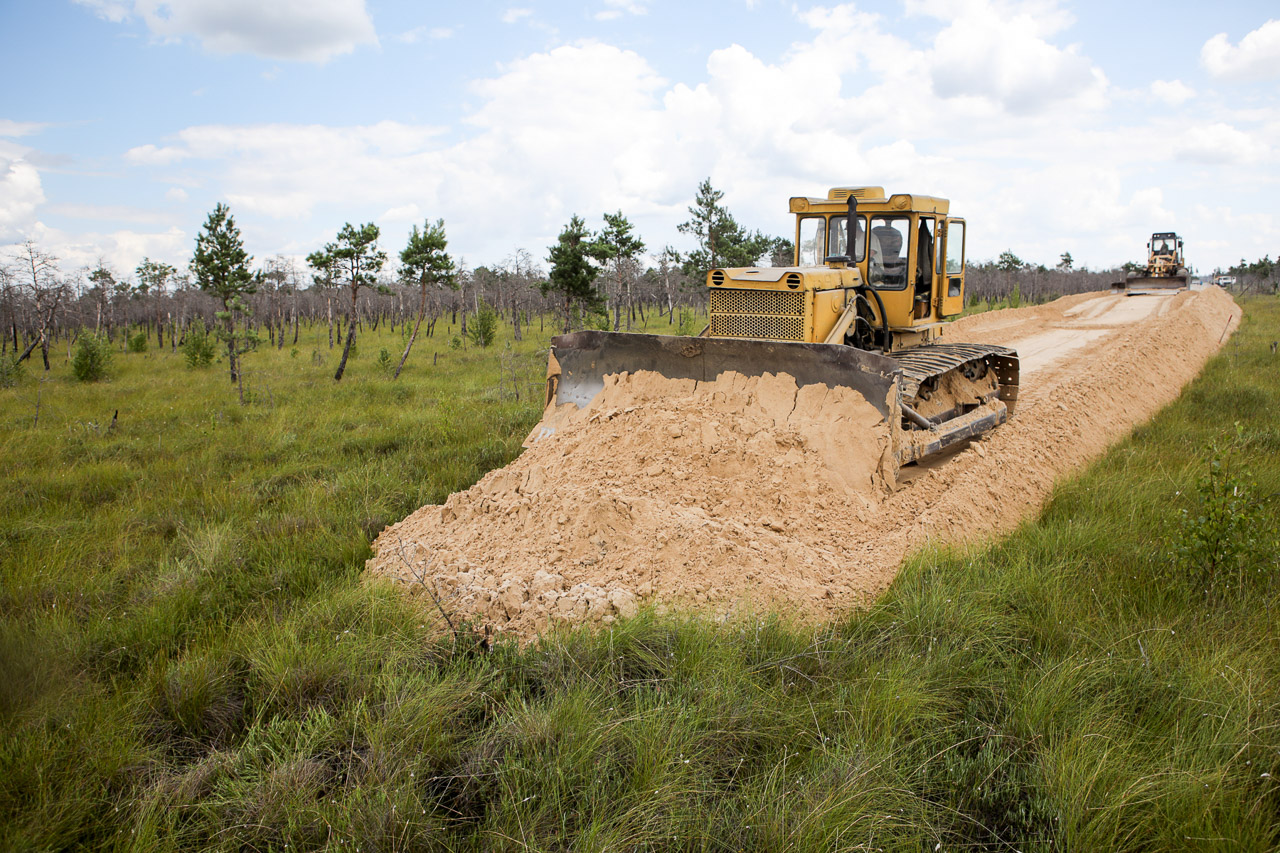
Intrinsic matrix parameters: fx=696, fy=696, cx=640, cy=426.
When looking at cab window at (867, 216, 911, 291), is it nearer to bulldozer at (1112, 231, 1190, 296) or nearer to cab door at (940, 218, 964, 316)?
cab door at (940, 218, 964, 316)

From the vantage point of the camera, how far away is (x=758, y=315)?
24.7ft

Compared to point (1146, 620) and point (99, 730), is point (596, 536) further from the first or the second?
point (1146, 620)

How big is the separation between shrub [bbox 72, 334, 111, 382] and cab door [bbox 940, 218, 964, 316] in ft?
71.3

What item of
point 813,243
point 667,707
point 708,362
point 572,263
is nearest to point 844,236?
point 813,243

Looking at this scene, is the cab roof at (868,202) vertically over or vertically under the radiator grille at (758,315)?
over

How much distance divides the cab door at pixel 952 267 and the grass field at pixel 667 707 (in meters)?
3.95

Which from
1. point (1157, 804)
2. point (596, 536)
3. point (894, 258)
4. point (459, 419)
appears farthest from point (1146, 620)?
point (459, 419)

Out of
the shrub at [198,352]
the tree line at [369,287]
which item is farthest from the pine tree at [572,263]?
the shrub at [198,352]

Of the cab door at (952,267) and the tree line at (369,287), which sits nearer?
the cab door at (952,267)

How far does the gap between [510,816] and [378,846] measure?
1.62 feet

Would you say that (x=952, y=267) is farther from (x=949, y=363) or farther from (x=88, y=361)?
(x=88, y=361)

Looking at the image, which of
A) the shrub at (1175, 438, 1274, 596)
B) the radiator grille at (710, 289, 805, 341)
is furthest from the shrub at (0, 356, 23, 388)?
the shrub at (1175, 438, 1274, 596)

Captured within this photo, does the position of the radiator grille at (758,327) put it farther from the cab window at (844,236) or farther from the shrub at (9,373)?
the shrub at (9,373)

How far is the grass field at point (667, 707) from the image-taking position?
2732mm
